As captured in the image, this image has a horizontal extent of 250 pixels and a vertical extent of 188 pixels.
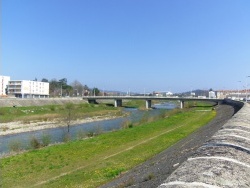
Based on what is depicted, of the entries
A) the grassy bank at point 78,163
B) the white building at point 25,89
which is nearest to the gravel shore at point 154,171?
the grassy bank at point 78,163

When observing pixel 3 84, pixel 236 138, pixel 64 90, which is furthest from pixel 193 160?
pixel 64 90

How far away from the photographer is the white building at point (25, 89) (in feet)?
510

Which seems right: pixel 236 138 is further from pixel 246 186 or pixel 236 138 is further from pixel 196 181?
pixel 196 181

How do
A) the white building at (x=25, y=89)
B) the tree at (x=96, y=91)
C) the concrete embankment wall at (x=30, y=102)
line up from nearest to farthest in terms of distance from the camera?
the concrete embankment wall at (x=30, y=102), the white building at (x=25, y=89), the tree at (x=96, y=91)

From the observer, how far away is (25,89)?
6161 inches

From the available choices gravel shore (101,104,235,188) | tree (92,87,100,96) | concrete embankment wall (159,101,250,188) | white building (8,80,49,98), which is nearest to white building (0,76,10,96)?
white building (8,80,49,98)

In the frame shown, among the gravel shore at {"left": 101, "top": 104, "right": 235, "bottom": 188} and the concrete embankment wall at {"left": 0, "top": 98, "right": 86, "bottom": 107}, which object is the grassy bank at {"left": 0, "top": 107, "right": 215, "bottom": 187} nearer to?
the gravel shore at {"left": 101, "top": 104, "right": 235, "bottom": 188}

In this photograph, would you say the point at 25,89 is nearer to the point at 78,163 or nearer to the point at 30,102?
the point at 30,102

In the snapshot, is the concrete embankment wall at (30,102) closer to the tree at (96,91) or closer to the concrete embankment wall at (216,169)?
the tree at (96,91)

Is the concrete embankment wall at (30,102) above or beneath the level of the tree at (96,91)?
beneath

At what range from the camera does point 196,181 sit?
7.49m

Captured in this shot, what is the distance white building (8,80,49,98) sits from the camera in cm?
15550

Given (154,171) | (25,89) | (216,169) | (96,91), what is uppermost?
(25,89)

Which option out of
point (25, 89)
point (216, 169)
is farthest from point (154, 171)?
point (25, 89)
